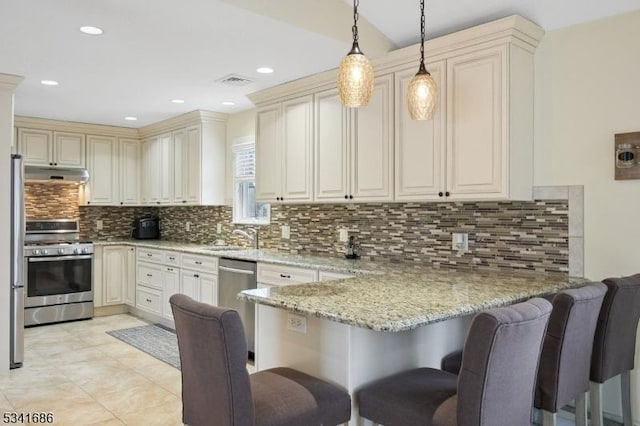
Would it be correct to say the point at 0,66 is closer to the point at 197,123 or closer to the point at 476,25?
the point at 197,123

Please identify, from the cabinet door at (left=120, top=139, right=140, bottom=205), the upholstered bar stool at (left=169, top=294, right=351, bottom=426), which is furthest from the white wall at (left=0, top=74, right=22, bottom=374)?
the upholstered bar stool at (left=169, top=294, right=351, bottom=426)

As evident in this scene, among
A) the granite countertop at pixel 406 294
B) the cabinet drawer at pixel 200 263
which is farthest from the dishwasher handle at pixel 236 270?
the granite countertop at pixel 406 294

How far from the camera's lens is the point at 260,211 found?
5312 mm

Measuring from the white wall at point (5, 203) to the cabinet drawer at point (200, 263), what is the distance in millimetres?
1592

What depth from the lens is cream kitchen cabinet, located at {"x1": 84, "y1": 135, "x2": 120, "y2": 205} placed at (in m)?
6.26

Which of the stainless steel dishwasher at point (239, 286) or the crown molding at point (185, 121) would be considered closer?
the stainless steel dishwasher at point (239, 286)

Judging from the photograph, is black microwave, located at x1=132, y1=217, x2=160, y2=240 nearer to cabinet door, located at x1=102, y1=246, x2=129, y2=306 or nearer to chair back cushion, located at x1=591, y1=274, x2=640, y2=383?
cabinet door, located at x1=102, y1=246, x2=129, y2=306

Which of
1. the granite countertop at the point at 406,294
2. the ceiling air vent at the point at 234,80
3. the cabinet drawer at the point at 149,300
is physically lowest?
the cabinet drawer at the point at 149,300

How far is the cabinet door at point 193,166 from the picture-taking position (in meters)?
5.50

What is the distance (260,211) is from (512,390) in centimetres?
400

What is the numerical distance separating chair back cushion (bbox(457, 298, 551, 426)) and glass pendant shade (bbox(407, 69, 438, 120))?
47.2 inches

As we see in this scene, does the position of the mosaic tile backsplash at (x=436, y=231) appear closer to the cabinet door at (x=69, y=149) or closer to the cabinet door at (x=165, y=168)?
the cabinet door at (x=165, y=168)

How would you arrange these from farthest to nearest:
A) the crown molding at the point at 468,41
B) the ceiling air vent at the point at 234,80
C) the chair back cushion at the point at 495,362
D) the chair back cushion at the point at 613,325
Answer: the ceiling air vent at the point at 234,80 < the crown molding at the point at 468,41 < the chair back cushion at the point at 613,325 < the chair back cushion at the point at 495,362

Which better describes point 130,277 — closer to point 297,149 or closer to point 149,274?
point 149,274
